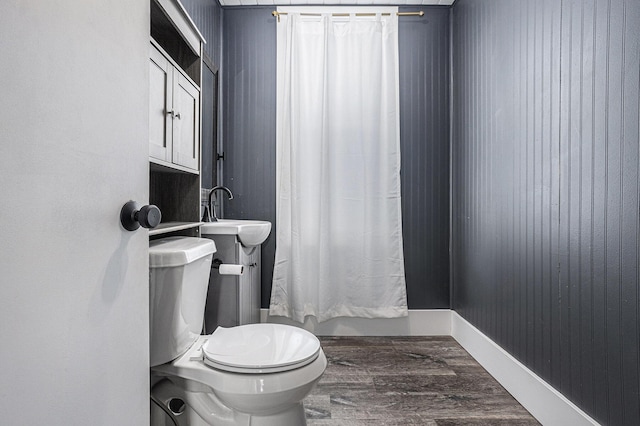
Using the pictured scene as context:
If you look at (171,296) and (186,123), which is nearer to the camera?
(171,296)

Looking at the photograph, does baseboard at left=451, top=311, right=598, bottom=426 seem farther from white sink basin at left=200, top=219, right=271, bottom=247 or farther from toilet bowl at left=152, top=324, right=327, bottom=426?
white sink basin at left=200, top=219, right=271, bottom=247

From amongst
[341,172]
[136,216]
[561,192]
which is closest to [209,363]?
[136,216]

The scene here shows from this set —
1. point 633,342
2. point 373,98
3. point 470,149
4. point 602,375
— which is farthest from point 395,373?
point 373,98

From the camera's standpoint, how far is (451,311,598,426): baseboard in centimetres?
152

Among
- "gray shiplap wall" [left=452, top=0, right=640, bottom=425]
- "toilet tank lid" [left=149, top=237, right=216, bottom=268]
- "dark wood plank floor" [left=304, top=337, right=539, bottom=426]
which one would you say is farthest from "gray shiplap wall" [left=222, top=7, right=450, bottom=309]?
"toilet tank lid" [left=149, top=237, right=216, bottom=268]

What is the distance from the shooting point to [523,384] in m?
1.84

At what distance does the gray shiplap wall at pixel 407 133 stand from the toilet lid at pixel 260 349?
1.45 meters

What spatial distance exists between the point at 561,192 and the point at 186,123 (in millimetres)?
1555

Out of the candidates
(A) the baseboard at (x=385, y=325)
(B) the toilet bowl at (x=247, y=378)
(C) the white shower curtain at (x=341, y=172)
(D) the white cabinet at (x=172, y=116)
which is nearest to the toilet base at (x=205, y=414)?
(B) the toilet bowl at (x=247, y=378)

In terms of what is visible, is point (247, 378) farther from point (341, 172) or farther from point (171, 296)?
point (341, 172)

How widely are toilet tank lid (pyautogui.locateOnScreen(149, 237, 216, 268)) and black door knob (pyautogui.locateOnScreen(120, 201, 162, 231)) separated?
0.50m

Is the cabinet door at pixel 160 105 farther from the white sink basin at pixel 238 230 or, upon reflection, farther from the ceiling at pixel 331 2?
the ceiling at pixel 331 2

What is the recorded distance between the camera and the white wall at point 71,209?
46cm

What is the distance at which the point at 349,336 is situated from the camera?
2820 millimetres
